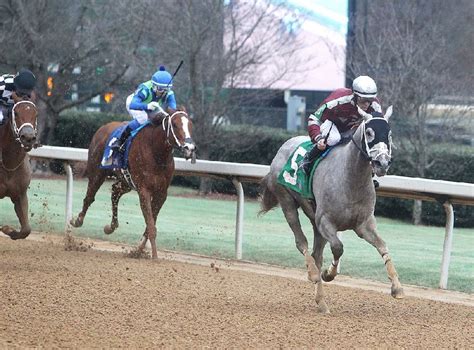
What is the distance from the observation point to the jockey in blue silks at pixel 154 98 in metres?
11.4

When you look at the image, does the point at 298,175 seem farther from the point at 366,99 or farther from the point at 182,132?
the point at 182,132

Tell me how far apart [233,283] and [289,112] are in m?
13.6

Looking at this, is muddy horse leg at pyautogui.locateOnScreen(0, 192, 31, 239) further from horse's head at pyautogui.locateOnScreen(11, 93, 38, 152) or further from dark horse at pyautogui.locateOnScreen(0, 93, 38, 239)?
horse's head at pyautogui.locateOnScreen(11, 93, 38, 152)

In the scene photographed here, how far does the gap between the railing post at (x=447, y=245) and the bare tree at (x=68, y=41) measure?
1190cm

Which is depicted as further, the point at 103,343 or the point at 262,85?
the point at 262,85

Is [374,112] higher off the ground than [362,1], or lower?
lower

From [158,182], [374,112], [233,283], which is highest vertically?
[374,112]

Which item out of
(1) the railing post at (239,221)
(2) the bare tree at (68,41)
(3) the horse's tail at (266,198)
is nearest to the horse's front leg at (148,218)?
(1) the railing post at (239,221)

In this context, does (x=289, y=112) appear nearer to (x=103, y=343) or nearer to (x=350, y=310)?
(x=350, y=310)

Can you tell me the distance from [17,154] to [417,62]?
963 centimetres

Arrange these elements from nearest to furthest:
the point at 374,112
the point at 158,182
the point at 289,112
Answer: the point at 374,112 < the point at 158,182 < the point at 289,112

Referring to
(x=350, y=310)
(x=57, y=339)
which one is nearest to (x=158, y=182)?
(x=350, y=310)

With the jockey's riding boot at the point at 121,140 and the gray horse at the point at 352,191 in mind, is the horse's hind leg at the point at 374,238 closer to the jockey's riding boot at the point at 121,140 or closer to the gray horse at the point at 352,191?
the gray horse at the point at 352,191

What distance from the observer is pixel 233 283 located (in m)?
9.62
